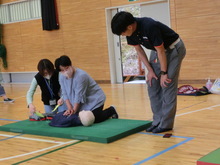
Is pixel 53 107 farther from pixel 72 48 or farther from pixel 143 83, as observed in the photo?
pixel 72 48

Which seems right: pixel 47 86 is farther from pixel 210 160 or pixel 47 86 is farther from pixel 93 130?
pixel 210 160

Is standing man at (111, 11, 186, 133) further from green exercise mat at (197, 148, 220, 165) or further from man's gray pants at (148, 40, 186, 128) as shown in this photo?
green exercise mat at (197, 148, 220, 165)

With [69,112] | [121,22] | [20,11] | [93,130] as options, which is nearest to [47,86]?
[69,112]

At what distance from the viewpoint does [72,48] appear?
9258mm

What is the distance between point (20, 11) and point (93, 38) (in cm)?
281

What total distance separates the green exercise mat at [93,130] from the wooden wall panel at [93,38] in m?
3.66

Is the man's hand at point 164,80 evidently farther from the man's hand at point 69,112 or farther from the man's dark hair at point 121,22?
the man's hand at point 69,112

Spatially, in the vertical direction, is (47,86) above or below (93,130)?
above

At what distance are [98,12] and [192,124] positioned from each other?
532 centimetres

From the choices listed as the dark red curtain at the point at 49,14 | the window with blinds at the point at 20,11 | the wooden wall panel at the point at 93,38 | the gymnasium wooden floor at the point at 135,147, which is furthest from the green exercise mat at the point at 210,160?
the window with blinds at the point at 20,11

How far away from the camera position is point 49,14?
369 inches

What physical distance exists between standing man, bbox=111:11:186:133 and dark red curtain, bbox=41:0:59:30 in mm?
6108

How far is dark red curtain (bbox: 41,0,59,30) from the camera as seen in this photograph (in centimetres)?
929

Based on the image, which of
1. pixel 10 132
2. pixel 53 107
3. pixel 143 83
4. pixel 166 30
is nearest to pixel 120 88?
pixel 143 83
